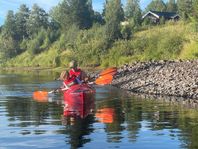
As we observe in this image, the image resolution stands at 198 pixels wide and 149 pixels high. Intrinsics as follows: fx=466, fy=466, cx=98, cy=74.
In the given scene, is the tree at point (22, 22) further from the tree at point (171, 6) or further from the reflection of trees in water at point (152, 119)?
the reflection of trees in water at point (152, 119)

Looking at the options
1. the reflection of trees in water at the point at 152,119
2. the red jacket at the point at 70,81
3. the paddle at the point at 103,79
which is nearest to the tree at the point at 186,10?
the paddle at the point at 103,79

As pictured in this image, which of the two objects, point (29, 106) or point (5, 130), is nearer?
point (5, 130)

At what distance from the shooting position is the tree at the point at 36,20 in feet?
394

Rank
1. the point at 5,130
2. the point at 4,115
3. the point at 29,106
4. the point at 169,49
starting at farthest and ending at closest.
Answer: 1. the point at 169,49
2. the point at 29,106
3. the point at 4,115
4. the point at 5,130

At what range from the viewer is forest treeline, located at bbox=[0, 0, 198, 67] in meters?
52.0

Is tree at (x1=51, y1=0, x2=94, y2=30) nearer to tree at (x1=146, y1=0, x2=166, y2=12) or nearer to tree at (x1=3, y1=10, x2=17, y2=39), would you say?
tree at (x1=3, y1=10, x2=17, y2=39)

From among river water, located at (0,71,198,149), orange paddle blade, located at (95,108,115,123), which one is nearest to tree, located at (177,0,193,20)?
river water, located at (0,71,198,149)

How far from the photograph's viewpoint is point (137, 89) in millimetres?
29797

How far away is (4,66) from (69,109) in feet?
285

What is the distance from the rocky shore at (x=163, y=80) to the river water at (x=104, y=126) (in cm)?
302

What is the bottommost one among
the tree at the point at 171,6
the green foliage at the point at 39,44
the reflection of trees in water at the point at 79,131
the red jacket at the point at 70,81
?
the reflection of trees in water at the point at 79,131

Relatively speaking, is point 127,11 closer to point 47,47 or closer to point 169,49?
point 47,47

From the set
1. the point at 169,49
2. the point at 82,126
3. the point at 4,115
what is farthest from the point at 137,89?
the point at 169,49

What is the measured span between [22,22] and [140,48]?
73009 millimetres
